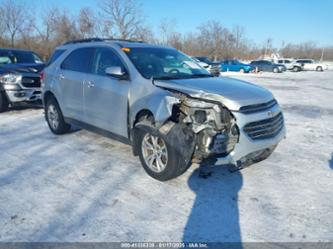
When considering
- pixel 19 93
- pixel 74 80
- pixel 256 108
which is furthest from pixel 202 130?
pixel 19 93

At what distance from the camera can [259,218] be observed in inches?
127

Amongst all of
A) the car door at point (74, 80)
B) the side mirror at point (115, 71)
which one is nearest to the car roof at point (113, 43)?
the car door at point (74, 80)

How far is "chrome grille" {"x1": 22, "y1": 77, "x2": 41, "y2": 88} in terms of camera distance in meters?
8.66

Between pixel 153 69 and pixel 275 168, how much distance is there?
2462 mm

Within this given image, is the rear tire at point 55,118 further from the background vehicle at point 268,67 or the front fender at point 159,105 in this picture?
the background vehicle at point 268,67

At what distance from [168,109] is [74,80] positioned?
249 centimetres

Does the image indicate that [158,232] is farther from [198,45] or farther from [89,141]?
[198,45]

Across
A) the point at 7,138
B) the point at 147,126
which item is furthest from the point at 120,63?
the point at 7,138

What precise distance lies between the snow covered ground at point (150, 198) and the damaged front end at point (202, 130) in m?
0.53

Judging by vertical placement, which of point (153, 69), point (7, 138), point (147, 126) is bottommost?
point (7, 138)

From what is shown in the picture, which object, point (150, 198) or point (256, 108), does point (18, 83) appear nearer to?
point (150, 198)

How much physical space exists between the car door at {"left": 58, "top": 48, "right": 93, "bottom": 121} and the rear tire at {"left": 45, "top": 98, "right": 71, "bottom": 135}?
28 centimetres

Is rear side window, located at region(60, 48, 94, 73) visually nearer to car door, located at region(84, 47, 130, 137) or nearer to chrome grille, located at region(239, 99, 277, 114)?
car door, located at region(84, 47, 130, 137)

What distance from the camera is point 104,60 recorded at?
497 cm
